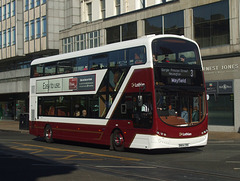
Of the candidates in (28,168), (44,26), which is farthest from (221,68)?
(44,26)

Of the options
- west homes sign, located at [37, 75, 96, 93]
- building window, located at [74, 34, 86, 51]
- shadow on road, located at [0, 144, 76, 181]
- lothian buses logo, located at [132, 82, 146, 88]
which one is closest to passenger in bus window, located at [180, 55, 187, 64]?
lothian buses logo, located at [132, 82, 146, 88]

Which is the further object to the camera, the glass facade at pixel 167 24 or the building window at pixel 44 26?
the building window at pixel 44 26

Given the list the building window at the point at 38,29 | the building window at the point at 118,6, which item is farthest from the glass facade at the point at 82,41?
the building window at the point at 38,29

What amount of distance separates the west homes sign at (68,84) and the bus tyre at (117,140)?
2321 mm

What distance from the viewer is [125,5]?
113 feet

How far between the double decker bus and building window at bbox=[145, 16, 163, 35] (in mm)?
13065

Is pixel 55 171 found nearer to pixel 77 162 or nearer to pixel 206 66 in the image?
pixel 77 162

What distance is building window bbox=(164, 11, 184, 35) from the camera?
2846cm

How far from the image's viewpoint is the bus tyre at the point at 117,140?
15742 mm

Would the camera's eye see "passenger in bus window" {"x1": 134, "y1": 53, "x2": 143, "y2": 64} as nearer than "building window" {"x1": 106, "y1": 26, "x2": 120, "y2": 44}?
Yes

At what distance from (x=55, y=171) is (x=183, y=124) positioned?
5.73m

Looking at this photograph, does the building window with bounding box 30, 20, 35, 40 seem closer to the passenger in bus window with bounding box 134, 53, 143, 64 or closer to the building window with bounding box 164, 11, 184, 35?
the building window with bounding box 164, 11, 184, 35

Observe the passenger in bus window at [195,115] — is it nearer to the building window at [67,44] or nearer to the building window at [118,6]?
the building window at [118,6]

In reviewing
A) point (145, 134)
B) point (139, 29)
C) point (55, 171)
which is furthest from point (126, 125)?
point (139, 29)
